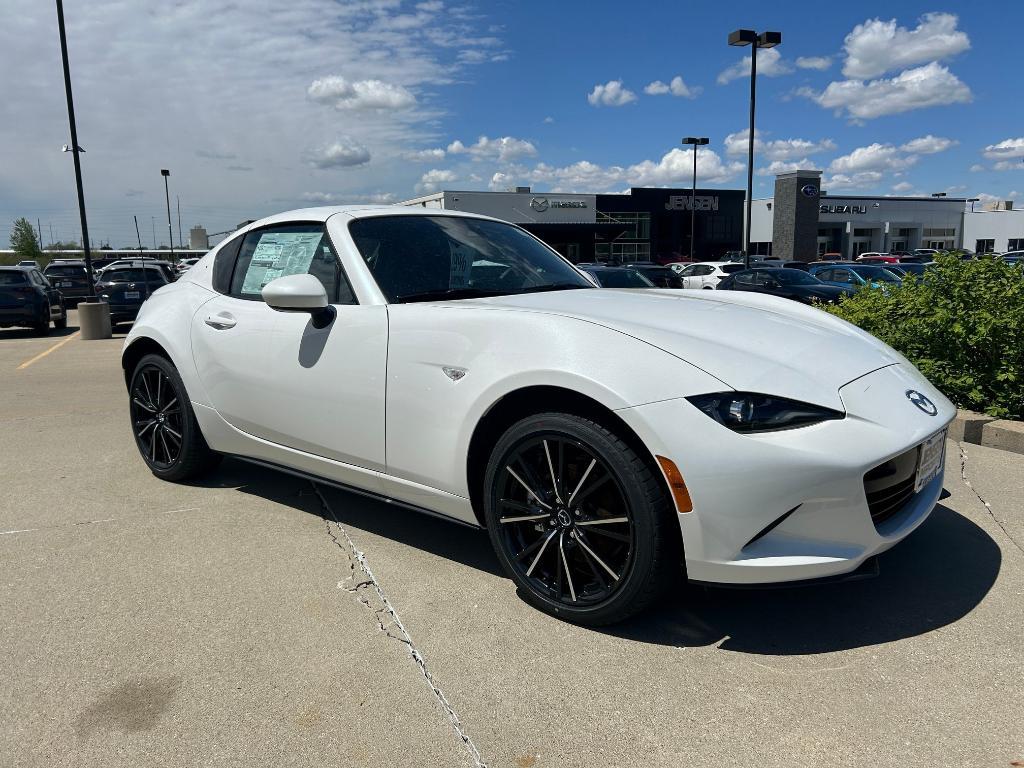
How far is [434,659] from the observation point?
8.67 feet

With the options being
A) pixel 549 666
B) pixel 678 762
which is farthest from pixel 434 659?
pixel 678 762

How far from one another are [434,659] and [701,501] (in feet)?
3.46

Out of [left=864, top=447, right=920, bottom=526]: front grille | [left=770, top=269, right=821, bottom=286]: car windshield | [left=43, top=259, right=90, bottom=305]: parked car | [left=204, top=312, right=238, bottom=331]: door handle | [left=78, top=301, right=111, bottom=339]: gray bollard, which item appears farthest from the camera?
[left=43, top=259, right=90, bottom=305]: parked car

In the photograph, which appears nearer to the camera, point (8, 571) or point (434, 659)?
point (434, 659)

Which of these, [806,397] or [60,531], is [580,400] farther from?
[60,531]

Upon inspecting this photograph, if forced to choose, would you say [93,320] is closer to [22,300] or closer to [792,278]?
[22,300]

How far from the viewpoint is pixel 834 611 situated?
292 cm

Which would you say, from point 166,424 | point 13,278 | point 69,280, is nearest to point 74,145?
point 13,278

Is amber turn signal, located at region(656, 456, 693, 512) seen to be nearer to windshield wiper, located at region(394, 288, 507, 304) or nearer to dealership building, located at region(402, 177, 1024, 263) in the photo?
windshield wiper, located at region(394, 288, 507, 304)

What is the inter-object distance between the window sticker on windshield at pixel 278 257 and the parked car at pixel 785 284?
38.2 ft

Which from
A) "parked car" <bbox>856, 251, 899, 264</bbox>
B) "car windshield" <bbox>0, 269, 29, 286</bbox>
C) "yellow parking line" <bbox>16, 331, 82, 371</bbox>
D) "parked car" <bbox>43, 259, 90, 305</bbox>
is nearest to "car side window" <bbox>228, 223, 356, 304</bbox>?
"yellow parking line" <bbox>16, 331, 82, 371</bbox>

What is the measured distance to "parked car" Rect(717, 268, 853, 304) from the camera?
47.9 ft

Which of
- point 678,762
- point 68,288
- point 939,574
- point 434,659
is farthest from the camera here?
point 68,288

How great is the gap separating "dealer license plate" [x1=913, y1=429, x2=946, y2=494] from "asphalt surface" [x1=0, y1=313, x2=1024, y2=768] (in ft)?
1.63
